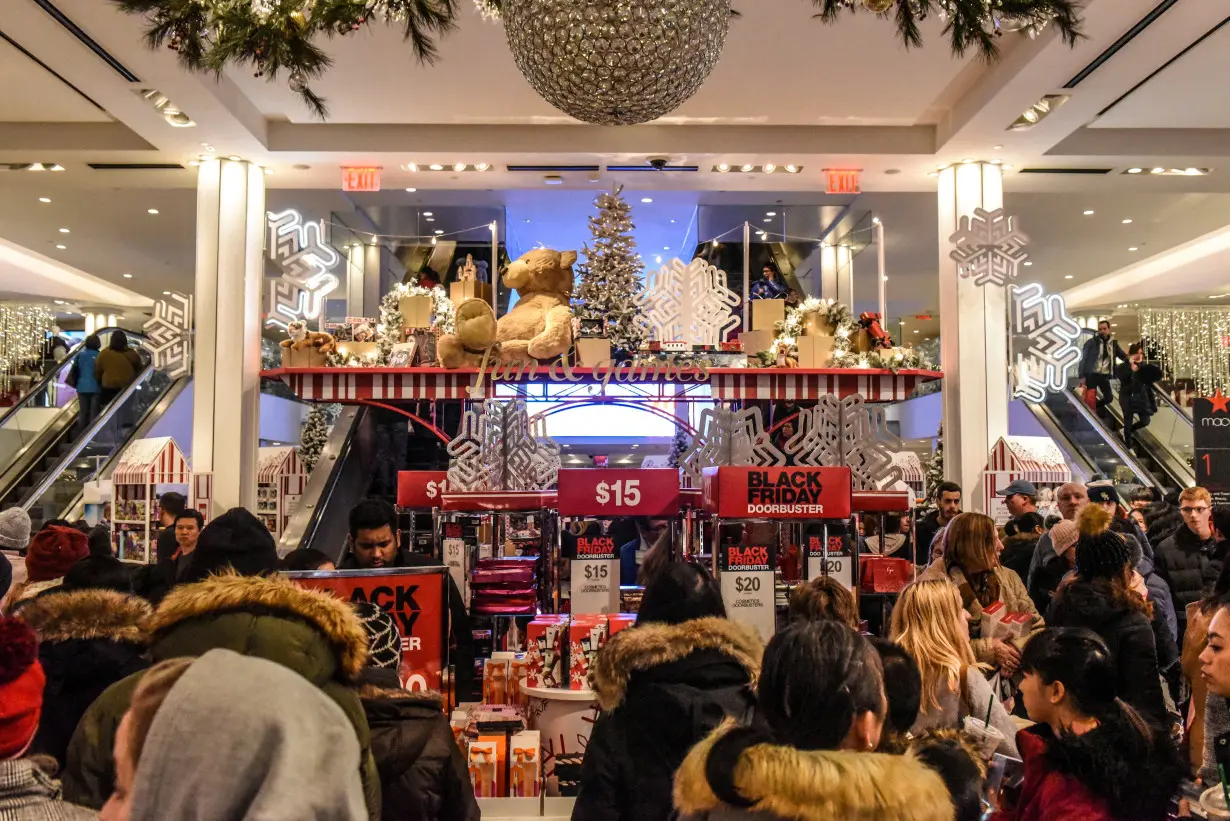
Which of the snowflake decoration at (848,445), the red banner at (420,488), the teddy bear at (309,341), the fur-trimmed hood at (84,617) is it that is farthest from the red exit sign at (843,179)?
the fur-trimmed hood at (84,617)

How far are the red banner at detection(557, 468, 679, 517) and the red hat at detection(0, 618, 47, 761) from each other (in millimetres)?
3509

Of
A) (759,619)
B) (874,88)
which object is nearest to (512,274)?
(874,88)

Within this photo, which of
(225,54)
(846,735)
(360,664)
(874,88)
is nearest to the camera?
(846,735)

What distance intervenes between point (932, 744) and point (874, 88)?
6933mm

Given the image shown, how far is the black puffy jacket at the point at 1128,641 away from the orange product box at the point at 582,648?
6.01ft

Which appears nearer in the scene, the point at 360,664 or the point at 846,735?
the point at 846,735

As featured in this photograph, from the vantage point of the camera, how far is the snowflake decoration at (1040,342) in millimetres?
9000

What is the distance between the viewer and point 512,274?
8711mm

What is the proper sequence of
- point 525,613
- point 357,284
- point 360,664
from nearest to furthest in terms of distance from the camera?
point 360,664 → point 525,613 → point 357,284

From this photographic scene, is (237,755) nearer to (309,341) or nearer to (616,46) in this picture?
(616,46)

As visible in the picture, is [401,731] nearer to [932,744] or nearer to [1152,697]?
[932,744]

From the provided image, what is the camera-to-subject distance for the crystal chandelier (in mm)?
2361

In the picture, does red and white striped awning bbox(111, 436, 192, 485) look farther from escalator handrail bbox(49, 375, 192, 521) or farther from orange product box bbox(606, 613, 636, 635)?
orange product box bbox(606, 613, 636, 635)

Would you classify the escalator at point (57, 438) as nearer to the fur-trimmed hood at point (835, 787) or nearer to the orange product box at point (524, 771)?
the orange product box at point (524, 771)
